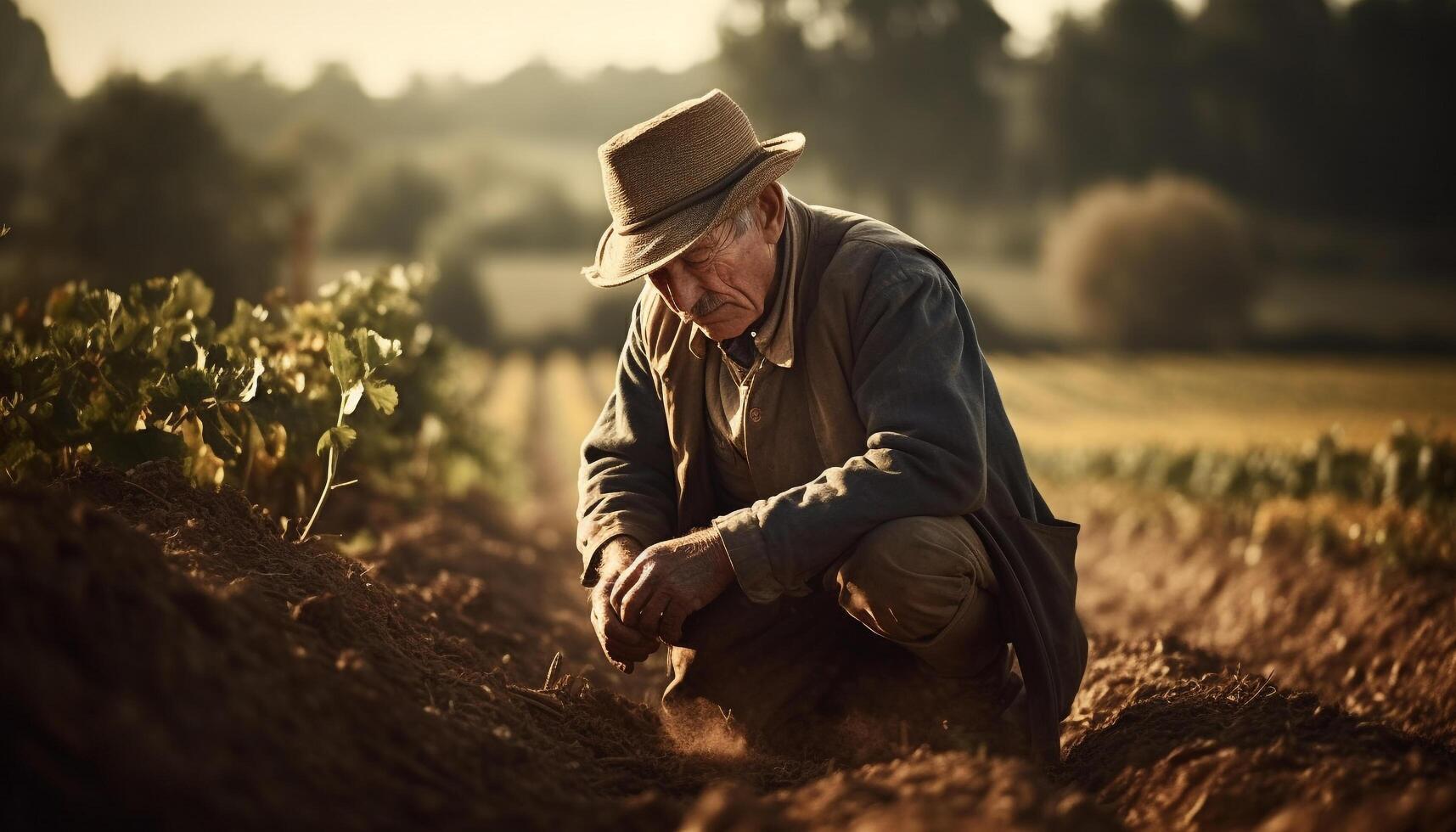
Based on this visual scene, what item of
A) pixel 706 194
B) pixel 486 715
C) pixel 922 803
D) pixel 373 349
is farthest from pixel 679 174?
pixel 922 803

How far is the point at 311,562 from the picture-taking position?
319 cm

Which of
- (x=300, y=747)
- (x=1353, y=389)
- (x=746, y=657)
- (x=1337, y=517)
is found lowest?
(x=1353, y=389)

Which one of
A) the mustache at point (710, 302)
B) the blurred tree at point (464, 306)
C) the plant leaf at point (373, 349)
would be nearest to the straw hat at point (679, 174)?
the mustache at point (710, 302)

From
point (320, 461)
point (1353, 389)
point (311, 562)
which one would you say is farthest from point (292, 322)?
point (1353, 389)

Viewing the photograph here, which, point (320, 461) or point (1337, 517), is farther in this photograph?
point (1337, 517)

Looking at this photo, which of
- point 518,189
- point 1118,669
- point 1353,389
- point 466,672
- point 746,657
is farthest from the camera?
point 518,189

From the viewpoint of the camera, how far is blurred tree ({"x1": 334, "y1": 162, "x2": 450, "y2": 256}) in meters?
54.8

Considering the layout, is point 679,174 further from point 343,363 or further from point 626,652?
point 626,652

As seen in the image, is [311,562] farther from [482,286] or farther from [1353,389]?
[482,286]

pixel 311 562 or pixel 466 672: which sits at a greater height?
pixel 311 562

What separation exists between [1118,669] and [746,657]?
4.59 feet

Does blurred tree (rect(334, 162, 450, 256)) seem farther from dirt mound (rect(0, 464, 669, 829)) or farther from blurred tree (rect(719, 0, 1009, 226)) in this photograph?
dirt mound (rect(0, 464, 669, 829))

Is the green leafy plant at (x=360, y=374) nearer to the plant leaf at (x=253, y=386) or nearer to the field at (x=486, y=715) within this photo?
the plant leaf at (x=253, y=386)

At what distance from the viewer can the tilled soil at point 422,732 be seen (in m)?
1.83
